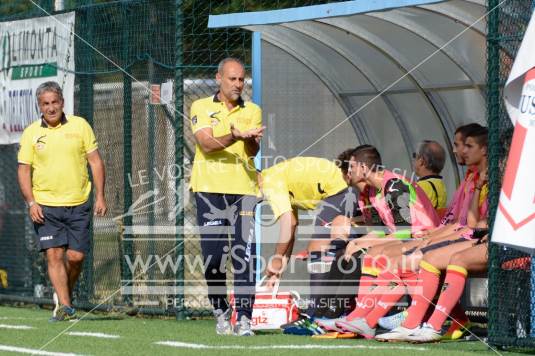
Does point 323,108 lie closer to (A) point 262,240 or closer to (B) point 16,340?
(A) point 262,240

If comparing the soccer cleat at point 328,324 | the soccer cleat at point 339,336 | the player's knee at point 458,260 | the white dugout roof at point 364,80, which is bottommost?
the soccer cleat at point 339,336

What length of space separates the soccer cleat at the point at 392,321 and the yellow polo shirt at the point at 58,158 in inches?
119

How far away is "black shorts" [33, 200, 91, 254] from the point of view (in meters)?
10.7

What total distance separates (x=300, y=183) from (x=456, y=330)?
1.80 meters

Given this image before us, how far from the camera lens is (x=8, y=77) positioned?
13.0 m

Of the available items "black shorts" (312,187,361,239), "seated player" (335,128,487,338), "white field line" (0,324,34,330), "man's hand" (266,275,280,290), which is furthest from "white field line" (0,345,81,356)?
"black shorts" (312,187,361,239)

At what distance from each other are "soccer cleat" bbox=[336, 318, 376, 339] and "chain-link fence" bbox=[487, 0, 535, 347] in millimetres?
1070

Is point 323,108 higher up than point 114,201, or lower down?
higher up

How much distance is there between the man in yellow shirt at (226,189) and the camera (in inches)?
365

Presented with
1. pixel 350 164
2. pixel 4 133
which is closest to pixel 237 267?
pixel 350 164

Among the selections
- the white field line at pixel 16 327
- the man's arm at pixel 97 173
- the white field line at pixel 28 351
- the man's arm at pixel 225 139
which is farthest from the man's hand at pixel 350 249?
the white field line at pixel 28 351

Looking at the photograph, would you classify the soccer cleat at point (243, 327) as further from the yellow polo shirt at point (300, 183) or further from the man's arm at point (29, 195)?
the man's arm at point (29, 195)

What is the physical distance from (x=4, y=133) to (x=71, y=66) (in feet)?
4.82

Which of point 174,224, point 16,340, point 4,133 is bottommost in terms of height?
point 16,340
